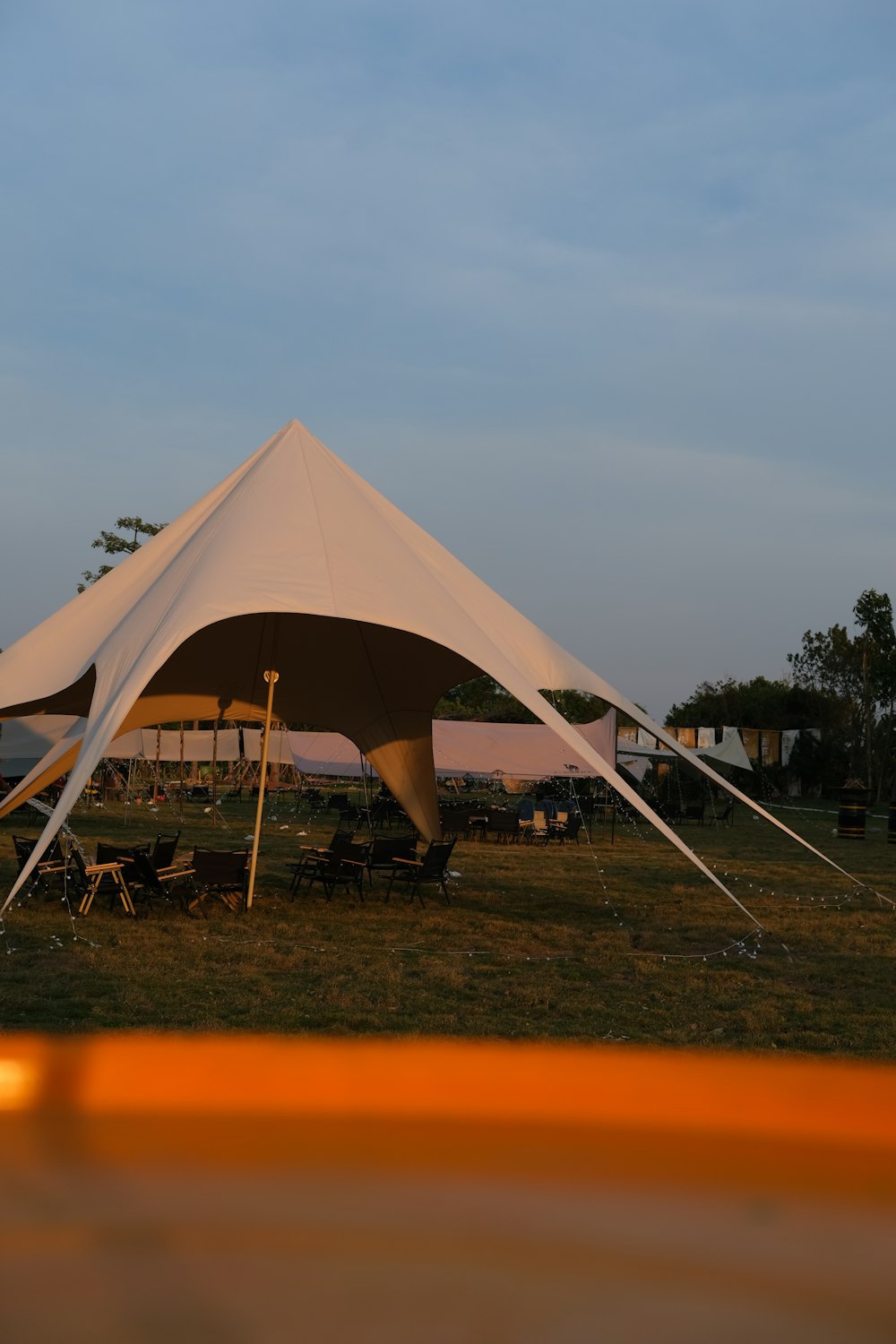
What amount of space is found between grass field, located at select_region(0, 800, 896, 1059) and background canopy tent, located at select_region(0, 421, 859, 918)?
0.83m

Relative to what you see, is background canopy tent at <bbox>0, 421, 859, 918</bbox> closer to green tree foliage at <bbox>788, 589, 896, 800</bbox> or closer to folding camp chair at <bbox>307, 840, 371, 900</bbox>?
folding camp chair at <bbox>307, 840, 371, 900</bbox>

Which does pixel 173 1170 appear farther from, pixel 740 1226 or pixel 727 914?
pixel 727 914

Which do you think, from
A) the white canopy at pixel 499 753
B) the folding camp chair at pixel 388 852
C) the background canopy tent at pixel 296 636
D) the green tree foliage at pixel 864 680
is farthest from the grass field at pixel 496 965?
the green tree foliage at pixel 864 680

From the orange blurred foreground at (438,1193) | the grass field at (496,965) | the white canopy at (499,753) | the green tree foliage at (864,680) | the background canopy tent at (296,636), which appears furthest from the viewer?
the green tree foliage at (864,680)

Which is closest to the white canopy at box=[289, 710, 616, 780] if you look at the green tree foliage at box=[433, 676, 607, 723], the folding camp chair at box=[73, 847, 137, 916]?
the folding camp chair at box=[73, 847, 137, 916]

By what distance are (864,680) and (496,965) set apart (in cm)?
3422

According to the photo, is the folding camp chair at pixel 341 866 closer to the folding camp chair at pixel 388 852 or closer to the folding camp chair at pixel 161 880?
the folding camp chair at pixel 388 852

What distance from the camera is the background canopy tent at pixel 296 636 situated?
7621 millimetres

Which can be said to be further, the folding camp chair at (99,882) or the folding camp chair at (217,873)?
the folding camp chair at (217,873)

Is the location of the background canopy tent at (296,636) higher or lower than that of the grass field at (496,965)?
higher

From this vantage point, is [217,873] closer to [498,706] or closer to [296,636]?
[296,636]

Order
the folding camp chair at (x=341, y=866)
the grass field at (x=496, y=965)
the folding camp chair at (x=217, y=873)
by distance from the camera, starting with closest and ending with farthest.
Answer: the grass field at (x=496, y=965) < the folding camp chair at (x=217, y=873) < the folding camp chair at (x=341, y=866)

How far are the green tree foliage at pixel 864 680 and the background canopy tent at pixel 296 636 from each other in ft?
91.2

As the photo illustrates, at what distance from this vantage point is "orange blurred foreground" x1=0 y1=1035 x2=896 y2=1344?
2.13 meters
